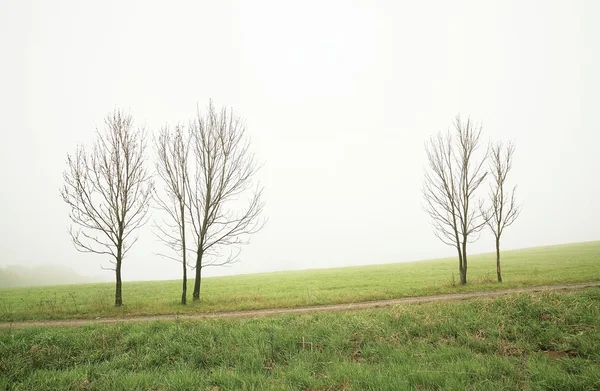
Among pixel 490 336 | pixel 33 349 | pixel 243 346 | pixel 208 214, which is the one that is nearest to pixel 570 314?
pixel 490 336

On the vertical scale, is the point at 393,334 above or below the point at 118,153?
below

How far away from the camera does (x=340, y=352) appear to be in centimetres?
755

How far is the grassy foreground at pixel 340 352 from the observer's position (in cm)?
586

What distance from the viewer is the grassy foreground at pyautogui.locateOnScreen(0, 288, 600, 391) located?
586cm

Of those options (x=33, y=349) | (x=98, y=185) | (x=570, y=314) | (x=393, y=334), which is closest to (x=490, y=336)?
(x=393, y=334)

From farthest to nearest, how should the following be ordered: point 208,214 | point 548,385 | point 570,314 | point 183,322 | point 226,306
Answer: point 208,214
point 226,306
point 183,322
point 570,314
point 548,385

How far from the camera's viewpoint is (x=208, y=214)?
18203mm

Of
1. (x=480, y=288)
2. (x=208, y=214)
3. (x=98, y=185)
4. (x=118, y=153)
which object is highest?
(x=118, y=153)

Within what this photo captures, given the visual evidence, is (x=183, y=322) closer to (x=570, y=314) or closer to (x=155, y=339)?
(x=155, y=339)

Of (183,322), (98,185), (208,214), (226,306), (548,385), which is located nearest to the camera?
(548,385)

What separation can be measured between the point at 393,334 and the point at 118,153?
58.8 feet

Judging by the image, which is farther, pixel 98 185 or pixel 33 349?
pixel 98 185

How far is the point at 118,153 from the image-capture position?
1720 centimetres

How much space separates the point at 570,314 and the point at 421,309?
4316 millimetres
